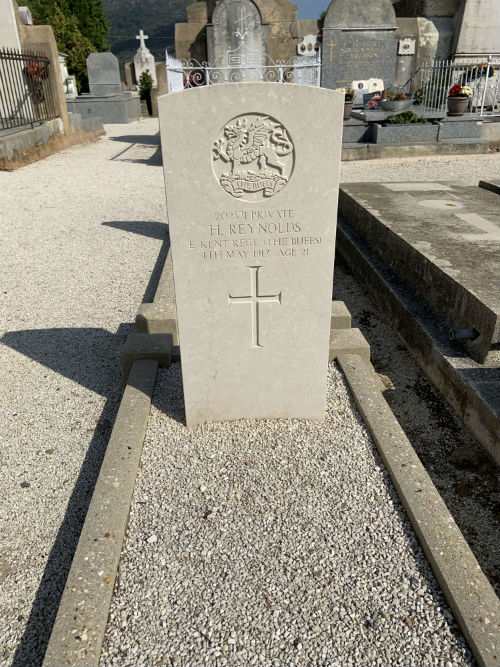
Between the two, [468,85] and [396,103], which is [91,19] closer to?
[468,85]

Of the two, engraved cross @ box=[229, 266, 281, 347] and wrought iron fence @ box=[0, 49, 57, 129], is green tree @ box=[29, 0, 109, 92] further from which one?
engraved cross @ box=[229, 266, 281, 347]

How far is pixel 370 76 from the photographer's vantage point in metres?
14.1

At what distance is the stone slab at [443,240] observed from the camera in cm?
337

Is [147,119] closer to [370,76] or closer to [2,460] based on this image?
[370,76]

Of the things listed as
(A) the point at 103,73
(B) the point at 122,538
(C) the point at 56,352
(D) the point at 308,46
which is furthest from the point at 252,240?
(A) the point at 103,73

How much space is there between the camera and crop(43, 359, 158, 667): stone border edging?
165cm

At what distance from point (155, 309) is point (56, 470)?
1.44 metres

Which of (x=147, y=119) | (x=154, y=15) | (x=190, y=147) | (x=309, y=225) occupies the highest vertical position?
(x=154, y=15)

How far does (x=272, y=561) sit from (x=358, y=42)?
1486 cm

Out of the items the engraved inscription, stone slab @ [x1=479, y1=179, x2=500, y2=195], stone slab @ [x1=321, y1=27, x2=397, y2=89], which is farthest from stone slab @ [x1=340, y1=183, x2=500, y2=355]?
stone slab @ [x1=321, y1=27, x2=397, y2=89]

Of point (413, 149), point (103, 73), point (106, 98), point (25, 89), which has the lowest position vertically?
point (413, 149)

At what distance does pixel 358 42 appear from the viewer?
543 inches

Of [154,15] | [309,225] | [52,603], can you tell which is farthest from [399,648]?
[154,15]

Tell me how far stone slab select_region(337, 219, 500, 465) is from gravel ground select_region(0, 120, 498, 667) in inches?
10.9
